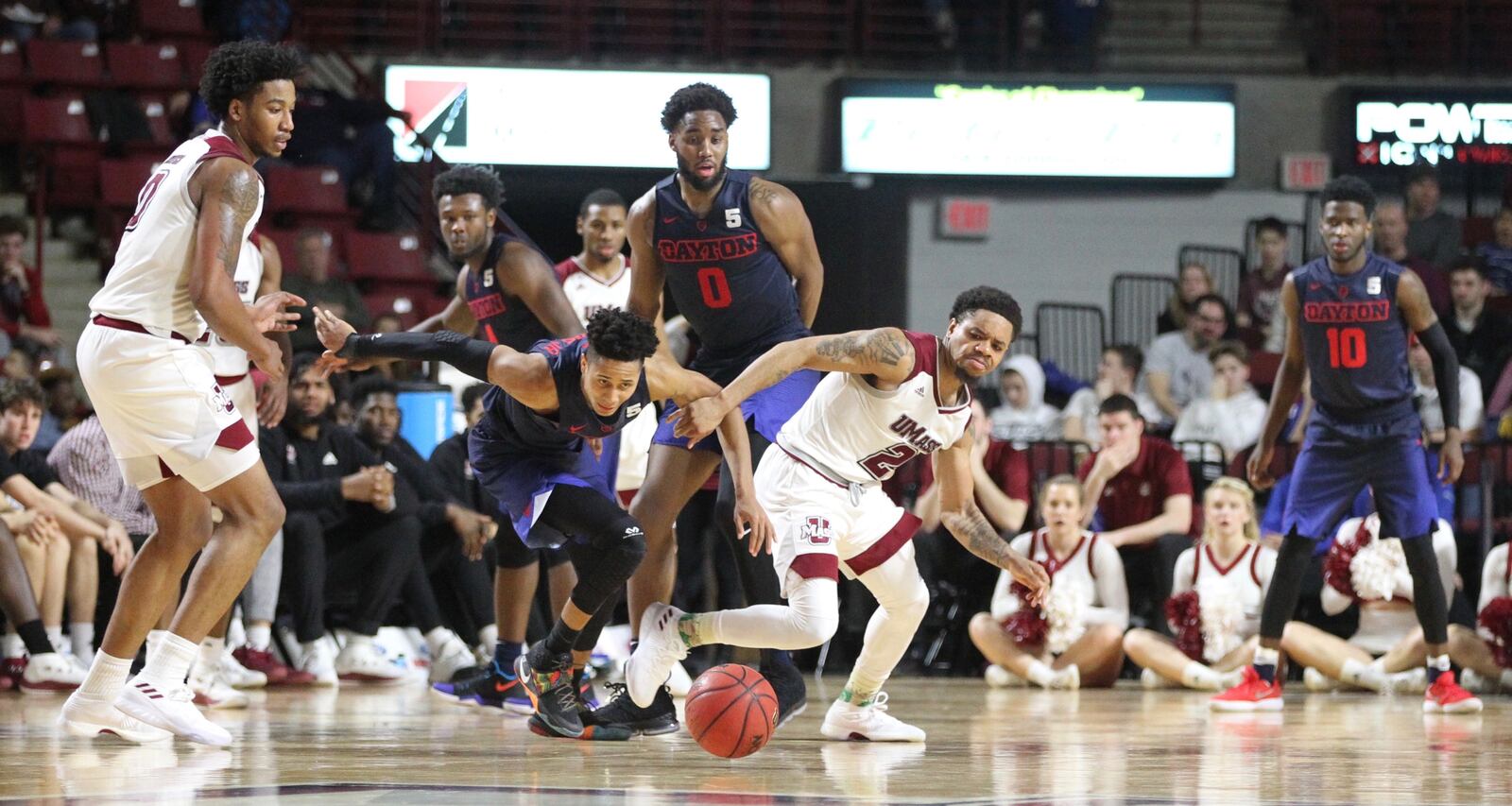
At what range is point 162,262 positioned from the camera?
5012 millimetres

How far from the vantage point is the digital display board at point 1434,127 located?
49.5 feet

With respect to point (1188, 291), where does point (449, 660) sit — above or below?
below

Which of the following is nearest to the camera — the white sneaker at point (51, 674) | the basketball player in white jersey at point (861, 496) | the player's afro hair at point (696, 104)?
the basketball player in white jersey at point (861, 496)

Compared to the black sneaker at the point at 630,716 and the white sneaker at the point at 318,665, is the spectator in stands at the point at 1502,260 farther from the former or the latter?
the black sneaker at the point at 630,716

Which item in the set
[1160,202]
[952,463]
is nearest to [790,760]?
[952,463]

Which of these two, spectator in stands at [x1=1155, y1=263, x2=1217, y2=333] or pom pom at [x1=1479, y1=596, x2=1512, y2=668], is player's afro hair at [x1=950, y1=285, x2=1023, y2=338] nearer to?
pom pom at [x1=1479, y1=596, x2=1512, y2=668]

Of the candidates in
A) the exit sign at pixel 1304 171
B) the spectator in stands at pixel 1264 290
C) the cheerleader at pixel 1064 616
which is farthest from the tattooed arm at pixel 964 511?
the exit sign at pixel 1304 171

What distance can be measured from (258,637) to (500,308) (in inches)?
99.4

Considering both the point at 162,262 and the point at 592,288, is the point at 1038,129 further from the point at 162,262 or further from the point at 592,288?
the point at 162,262

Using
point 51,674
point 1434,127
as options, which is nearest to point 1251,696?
point 51,674

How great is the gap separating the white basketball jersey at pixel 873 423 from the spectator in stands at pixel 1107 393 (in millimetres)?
5344

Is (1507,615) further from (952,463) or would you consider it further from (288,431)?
(288,431)

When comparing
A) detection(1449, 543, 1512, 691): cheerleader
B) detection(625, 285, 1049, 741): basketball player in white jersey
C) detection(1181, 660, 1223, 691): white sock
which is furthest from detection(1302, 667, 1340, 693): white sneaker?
detection(625, 285, 1049, 741): basketball player in white jersey

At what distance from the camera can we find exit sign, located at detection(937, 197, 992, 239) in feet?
50.8
